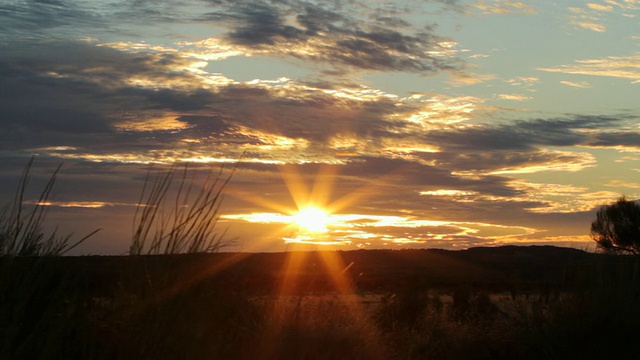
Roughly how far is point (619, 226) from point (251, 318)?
41.3m

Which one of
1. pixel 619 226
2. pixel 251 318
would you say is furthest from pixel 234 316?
pixel 619 226

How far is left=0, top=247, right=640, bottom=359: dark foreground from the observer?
895 centimetres

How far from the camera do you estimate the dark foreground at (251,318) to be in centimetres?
895

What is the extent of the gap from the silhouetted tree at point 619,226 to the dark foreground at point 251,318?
28662mm

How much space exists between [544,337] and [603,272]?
3.07 meters

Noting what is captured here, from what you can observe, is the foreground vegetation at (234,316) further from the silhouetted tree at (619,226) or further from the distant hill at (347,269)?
the silhouetted tree at (619,226)

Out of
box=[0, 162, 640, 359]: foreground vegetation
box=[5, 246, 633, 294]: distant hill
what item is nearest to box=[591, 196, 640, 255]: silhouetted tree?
box=[5, 246, 633, 294]: distant hill

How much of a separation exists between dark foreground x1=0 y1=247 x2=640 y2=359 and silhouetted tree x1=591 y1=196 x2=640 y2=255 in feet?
94.0

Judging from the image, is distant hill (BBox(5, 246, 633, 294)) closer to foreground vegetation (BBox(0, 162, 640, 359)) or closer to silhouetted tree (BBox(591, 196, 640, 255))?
foreground vegetation (BBox(0, 162, 640, 359))

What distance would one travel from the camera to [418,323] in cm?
1869

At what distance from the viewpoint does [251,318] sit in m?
13.9

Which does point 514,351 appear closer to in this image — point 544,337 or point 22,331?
point 544,337

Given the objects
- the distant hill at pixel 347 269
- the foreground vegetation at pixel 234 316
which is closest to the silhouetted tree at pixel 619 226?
the distant hill at pixel 347 269

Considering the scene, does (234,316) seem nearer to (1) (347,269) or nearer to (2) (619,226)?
(1) (347,269)
